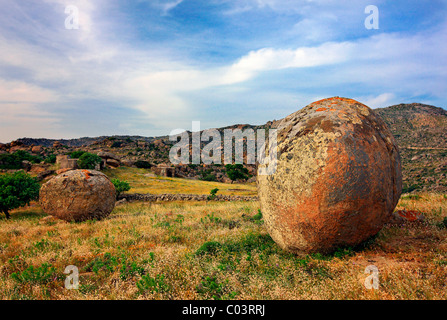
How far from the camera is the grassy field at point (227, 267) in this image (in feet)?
13.2

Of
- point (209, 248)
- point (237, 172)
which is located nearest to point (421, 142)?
point (237, 172)

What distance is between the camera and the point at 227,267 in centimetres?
512

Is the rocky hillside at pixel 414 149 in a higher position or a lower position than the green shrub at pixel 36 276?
higher

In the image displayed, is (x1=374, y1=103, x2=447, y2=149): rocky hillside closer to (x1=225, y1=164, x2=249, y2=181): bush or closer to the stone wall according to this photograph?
(x1=225, y1=164, x2=249, y2=181): bush

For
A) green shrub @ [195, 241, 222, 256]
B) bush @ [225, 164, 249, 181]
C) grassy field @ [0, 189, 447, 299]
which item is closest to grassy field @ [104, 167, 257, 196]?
bush @ [225, 164, 249, 181]

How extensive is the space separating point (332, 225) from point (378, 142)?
216 centimetres

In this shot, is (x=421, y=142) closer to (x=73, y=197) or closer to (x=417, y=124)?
(x=417, y=124)

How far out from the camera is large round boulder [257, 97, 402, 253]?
5.08 metres

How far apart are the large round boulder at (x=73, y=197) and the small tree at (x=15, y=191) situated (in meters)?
6.55

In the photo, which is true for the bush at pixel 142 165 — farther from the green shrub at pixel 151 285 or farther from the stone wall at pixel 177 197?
the green shrub at pixel 151 285

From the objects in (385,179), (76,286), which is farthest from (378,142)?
(76,286)


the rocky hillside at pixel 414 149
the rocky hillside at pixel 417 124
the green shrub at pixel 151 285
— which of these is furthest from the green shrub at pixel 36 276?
the rocky hillside at pixel 417 124

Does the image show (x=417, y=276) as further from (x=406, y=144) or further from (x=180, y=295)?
(x=406, y=144)

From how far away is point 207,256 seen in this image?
5785mm
